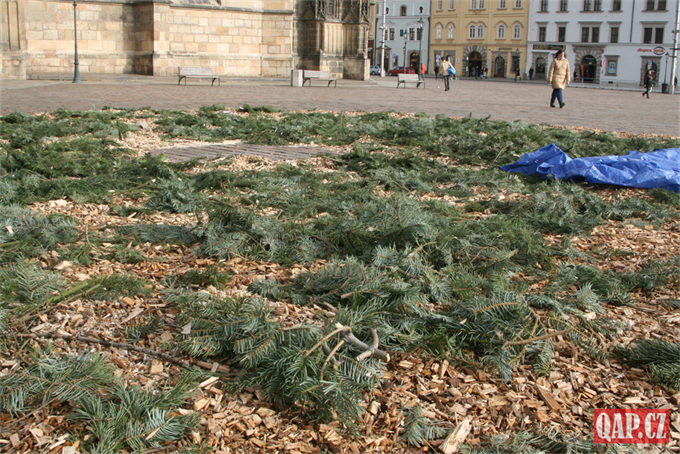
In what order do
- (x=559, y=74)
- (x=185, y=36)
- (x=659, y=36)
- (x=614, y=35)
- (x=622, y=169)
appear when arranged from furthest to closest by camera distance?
(x=614, y=35)
(x=659, y=36)
(x=185, y=36)
(x=559, y=74)
(x=622, y=169)

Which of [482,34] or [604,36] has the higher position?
[482,34]

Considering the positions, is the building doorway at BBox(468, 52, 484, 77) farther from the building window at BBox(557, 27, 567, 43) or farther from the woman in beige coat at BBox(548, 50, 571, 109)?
the woman in beige coat at BBox(548, 50, 571, 109)

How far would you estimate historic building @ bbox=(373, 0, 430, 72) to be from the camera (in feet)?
281

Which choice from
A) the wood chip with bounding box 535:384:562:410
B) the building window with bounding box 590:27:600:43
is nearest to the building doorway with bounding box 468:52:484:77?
the building window with bounding box 590:27:600:43

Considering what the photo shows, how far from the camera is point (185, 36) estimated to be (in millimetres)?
26969

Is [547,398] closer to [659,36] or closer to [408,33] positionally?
[659,36]

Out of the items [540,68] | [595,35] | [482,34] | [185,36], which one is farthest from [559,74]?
[482,34]

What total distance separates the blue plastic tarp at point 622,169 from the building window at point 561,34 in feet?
235

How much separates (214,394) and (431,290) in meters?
1.41

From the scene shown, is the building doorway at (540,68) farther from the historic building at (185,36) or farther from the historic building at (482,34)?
the historic building at (185,36)

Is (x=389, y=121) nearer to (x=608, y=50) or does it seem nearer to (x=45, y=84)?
(x=45, y=84)

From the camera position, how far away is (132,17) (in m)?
26.1

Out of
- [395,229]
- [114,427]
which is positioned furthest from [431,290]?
[114,427]

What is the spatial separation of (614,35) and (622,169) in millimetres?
70246
